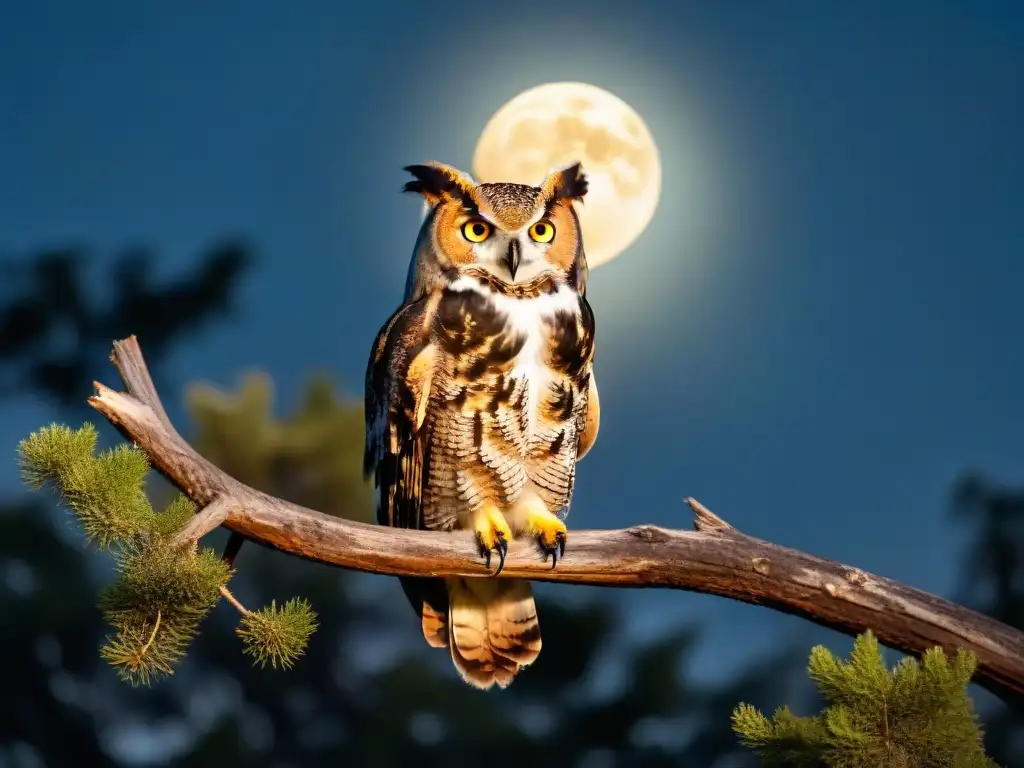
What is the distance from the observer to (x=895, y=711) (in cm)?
144

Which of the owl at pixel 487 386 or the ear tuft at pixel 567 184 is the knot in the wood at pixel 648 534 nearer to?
the owl at pixel 487 386

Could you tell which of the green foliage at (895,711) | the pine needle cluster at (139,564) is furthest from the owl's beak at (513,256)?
the green foliage at (895,711)

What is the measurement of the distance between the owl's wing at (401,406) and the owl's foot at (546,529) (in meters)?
0.20

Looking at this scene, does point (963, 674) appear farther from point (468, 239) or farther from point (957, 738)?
point (468, 239)

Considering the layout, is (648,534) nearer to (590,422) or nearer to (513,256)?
(590,422)

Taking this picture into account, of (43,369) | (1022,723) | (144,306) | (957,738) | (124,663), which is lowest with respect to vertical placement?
(124,663)

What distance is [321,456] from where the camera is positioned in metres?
5.69

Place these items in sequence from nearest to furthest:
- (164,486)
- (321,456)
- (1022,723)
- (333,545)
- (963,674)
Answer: (963,674) → (333,545) → (1022,723) → (164,486) → (321,456)

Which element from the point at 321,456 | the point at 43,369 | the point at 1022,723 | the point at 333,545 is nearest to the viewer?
the point at 333,545

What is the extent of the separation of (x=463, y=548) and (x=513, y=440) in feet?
0.69

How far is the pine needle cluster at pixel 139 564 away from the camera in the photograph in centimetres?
144

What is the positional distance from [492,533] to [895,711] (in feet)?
2.31

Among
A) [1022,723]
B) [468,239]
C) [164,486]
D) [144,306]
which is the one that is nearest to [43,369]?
[144,306]

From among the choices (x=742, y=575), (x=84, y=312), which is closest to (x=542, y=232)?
(x=742, y=575)
